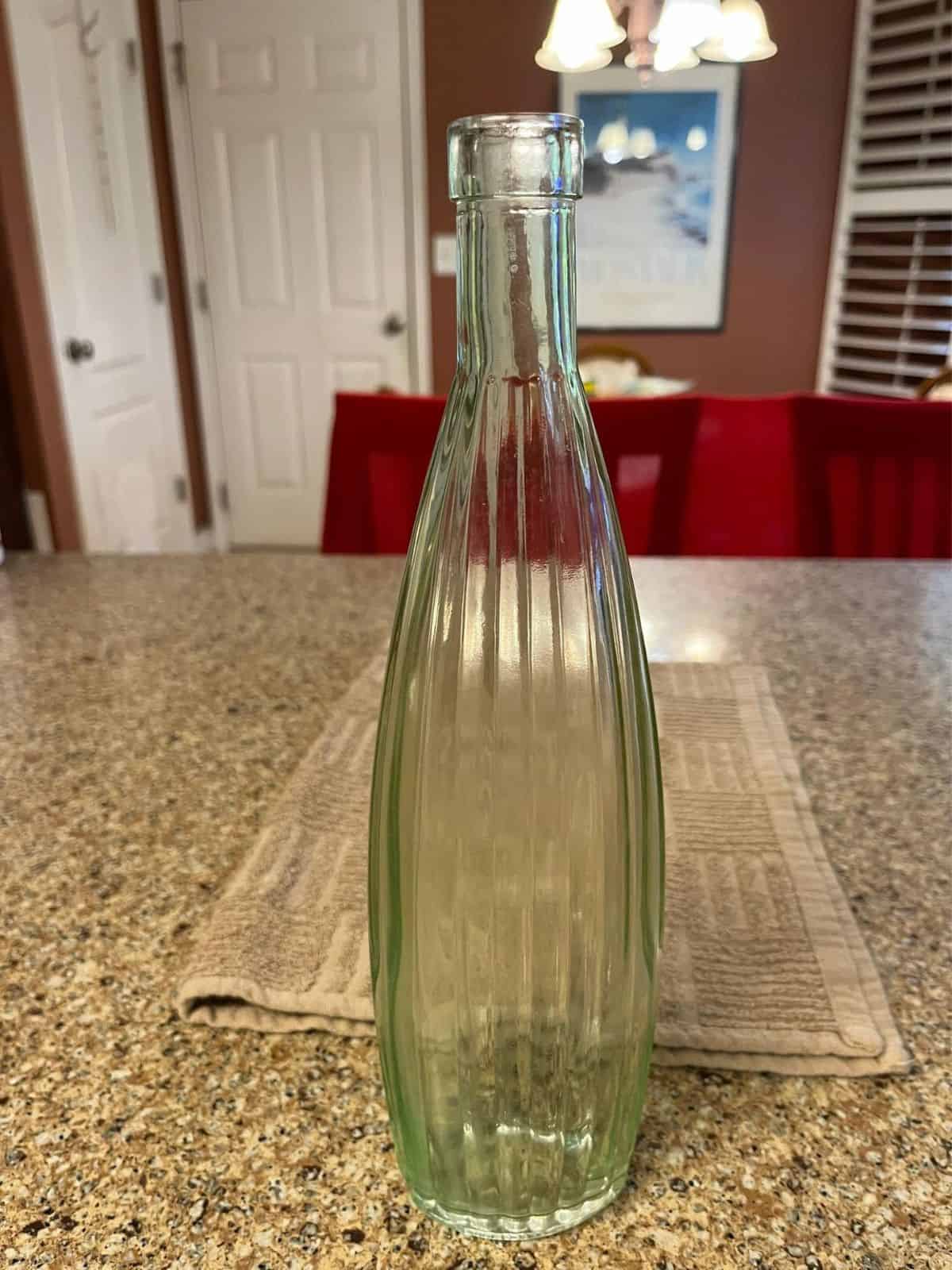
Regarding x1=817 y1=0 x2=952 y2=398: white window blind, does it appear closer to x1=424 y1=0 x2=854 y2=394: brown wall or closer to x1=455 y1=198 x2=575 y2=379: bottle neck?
x1=424 y1=0 x2=854 y2=394: brown wall

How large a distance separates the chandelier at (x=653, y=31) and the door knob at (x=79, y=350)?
1511 mm

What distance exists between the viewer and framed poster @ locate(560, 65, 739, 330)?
3.09 m

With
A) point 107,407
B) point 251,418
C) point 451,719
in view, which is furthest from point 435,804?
point 251,418

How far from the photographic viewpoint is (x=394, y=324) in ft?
11.1

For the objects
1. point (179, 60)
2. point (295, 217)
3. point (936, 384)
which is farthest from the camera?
point (295, 217)

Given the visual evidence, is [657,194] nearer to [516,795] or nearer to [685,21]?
[685,21]

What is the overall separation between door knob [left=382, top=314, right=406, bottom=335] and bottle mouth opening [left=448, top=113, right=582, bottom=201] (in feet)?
10.8

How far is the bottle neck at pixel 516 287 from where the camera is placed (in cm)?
23

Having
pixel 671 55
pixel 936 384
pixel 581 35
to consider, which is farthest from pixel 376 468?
pixel 936 384

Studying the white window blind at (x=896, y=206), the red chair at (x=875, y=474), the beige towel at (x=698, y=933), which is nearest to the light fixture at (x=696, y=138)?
the white window blind at (x=896, y=206)

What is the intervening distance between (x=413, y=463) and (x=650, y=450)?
0.29 m

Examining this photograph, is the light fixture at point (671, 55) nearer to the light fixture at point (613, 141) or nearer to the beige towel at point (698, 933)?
the beige towel at point (698, 933)

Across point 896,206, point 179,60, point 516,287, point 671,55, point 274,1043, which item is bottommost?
point 274,1043

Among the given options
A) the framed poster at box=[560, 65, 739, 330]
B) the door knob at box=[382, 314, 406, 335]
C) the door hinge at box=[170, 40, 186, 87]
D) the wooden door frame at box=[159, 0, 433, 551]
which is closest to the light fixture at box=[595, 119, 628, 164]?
the framed poster at box=[560, 65, 739, 330]
